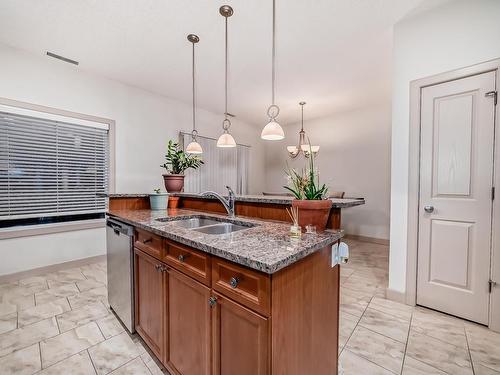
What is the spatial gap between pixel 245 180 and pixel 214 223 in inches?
161

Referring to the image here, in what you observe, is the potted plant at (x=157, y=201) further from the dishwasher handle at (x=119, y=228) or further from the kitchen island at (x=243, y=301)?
the kitchen island at (x=243, y=301)

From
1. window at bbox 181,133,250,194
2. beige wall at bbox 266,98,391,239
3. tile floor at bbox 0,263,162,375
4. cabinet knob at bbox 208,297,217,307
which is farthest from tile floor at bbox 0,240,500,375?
window at bbox 181,133,250,194

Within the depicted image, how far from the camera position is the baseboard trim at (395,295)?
7.43 ft

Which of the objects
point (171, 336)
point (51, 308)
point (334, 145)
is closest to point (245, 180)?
point (334, 145)

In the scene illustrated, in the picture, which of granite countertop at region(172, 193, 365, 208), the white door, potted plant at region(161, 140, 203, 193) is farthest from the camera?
potted plant at region(161, 140, 203, 193)

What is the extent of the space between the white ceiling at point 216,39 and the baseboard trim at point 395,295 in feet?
8.91

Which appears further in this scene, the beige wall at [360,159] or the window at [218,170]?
the window at [218,170]

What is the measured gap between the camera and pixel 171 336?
4.35 feet

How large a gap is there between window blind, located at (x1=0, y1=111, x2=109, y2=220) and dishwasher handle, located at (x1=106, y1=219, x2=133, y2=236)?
3.31 ft

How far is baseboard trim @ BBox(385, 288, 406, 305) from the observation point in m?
2.26

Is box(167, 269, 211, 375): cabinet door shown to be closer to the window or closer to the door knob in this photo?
the door knob

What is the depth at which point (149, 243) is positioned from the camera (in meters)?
1.51

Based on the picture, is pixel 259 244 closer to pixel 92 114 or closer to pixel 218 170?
pixel 92 114

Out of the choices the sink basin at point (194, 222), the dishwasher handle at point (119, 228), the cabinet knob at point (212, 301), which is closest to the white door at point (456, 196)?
the sink basin at point (194, 222)
